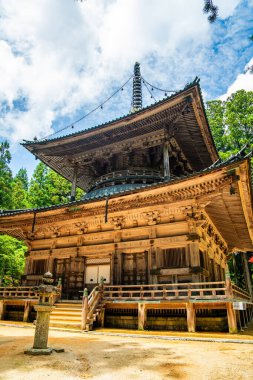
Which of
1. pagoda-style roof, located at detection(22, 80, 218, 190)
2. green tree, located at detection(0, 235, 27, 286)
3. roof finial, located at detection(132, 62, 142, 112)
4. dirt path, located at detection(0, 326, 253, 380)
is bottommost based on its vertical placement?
dirt path, located at detection(0, 326, 253, 380)

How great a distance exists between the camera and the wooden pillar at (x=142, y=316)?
35.7ft

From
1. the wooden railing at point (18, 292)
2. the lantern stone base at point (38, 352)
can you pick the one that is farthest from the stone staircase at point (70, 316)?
the lantern stone base at point (38, 352)

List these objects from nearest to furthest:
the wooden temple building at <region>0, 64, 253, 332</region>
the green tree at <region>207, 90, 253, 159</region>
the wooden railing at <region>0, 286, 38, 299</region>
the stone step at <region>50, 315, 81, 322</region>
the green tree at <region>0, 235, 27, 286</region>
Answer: the wooden temple building at <region>0, 64, 253, 332</region>, the stone step at <region>50, 315, 81, 322</region>, the wooden railing at <region>0, 286, 38, 299</region>, the green tree at <region>0, 235, 27, 286</region>, the green tree at <region>207, 90, 253, 159</region>

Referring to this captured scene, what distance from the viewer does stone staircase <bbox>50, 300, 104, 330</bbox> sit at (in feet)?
35.5

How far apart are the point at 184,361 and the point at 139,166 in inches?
522

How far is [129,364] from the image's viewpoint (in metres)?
4.91

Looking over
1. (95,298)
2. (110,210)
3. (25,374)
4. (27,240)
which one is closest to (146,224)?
(110,210)

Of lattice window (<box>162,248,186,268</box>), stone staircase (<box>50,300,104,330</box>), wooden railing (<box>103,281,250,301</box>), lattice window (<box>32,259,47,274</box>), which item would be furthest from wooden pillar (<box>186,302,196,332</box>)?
lattice window (<box>32,259,47,274</box>)

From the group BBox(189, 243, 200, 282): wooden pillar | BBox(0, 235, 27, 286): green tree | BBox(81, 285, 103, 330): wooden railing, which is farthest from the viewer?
BBox(0, 235, 27, 286): green tree

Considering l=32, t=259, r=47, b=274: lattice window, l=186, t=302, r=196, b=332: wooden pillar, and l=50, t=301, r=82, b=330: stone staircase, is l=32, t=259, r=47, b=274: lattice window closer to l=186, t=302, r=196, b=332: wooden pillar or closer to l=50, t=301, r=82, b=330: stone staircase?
l=50, t=301, r=82, b=330: stone staircase

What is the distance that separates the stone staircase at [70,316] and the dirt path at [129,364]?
4.38 m

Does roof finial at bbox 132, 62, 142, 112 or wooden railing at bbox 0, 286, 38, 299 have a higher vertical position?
roof finial at bbox 132, 62, 142, 112

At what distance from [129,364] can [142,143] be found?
1267cm

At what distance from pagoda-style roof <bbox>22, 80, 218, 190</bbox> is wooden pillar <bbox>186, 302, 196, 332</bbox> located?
8759 millimetres
